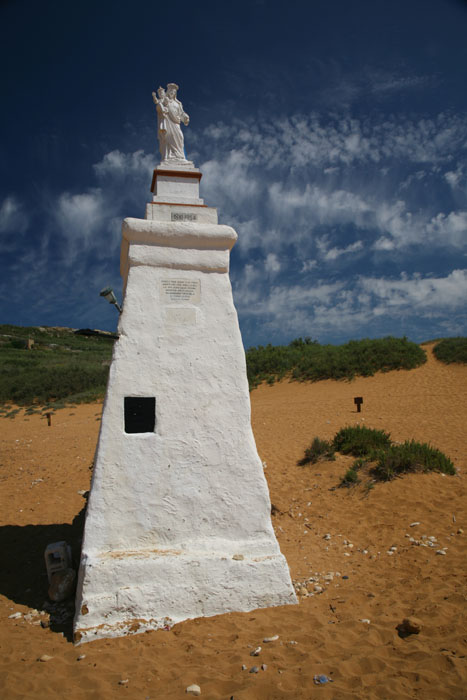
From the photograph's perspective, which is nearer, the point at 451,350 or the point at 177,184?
the point at 177,184

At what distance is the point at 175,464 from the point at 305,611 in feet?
6.15

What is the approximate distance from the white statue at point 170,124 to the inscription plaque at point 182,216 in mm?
1129

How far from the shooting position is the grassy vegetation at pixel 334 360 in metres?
21.3

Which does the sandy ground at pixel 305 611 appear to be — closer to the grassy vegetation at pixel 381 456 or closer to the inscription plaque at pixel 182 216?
the grassy vegetation at pixel 381 456

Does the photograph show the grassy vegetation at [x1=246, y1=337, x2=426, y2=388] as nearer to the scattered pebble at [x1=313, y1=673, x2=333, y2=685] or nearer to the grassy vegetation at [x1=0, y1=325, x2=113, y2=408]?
the grassy vegetation at [x1=0, y1=325, x2=113, y2=408]

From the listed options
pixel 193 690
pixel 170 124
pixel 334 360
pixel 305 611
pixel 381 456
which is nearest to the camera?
pixel 193 690

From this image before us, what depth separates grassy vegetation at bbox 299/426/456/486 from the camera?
8.02 m

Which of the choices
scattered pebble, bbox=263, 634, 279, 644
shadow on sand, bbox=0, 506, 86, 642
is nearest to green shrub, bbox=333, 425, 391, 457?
shadow on sand, bbox=0, 506, 86, 642

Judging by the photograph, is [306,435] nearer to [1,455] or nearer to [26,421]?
[1,455]

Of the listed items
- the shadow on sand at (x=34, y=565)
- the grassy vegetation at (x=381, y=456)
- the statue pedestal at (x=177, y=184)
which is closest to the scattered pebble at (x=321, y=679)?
the shadow on sand at (x=34, y=565)

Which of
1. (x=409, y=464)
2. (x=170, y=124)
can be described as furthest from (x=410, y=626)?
(x=170, y=124)

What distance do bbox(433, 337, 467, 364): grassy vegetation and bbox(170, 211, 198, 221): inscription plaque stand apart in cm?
1911

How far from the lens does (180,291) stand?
15.5 feet

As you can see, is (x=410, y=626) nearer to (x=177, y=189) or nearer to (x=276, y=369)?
(x=177, y=189)
